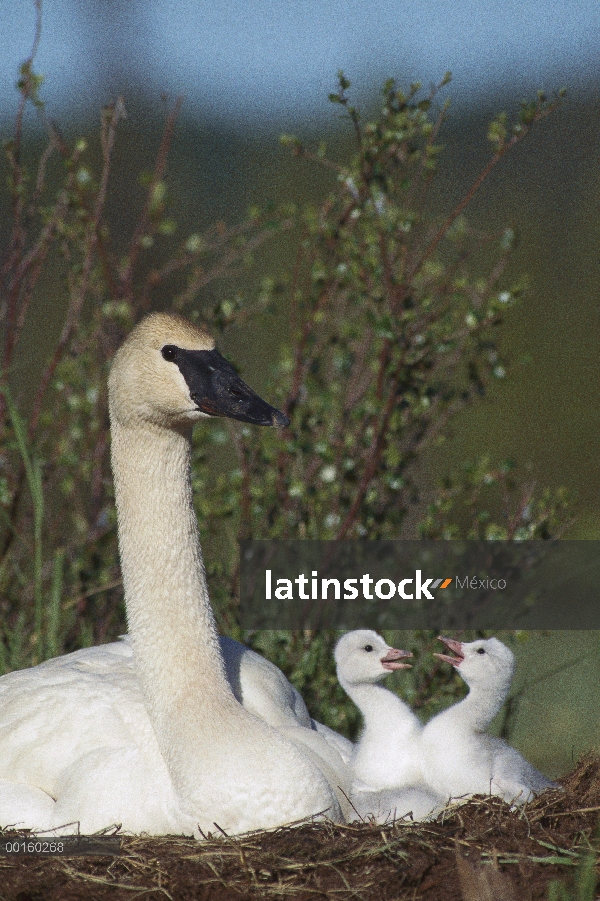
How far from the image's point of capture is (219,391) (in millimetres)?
4203

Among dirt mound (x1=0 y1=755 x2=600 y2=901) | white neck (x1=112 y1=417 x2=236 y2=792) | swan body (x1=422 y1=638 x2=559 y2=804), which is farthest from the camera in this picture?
swan body (x1=422 y1=638 x2=559 y2=804)

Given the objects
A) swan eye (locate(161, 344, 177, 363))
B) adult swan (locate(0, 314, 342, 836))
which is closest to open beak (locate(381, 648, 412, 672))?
adult swan (locate(0, 314, 342, 836))

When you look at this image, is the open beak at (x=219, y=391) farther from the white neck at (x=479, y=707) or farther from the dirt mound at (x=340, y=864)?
the white neck at (x=479, y=707)

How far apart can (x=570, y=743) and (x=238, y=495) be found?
2.50 metres

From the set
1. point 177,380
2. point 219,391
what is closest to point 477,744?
point 219,391

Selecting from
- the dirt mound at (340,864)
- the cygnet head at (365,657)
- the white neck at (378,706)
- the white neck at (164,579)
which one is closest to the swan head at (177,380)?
the white neck at (164,579)

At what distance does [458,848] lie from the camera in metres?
3.84

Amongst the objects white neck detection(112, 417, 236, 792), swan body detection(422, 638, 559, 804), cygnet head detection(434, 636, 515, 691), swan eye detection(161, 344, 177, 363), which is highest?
swan eye detection(161, 344, 177, 363)

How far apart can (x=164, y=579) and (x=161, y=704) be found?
1.68 feet

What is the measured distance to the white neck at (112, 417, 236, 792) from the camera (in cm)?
450

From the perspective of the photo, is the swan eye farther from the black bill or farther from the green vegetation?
the green vegetation

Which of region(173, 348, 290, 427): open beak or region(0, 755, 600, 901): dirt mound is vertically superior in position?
region(173, 348, 290, 427): open beak

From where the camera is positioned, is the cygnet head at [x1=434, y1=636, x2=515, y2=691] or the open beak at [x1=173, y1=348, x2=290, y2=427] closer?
the open beak at [x1=173, y1=348, x2=290, y2=427]

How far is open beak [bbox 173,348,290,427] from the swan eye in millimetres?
13
